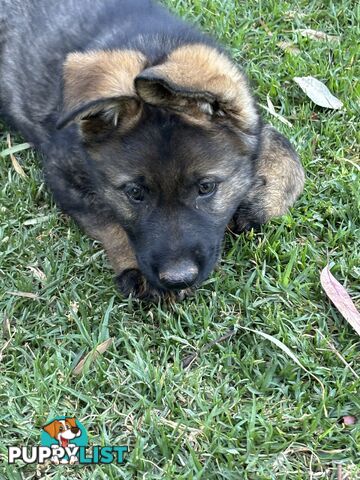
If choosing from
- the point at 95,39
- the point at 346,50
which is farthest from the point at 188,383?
the point at 346,50

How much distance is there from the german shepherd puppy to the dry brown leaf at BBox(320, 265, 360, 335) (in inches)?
18.4

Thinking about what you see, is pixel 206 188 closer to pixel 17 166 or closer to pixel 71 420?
pixel 71 420

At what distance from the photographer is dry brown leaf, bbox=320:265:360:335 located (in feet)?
10.4

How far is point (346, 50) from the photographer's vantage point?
4.60 m

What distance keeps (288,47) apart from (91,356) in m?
2.55

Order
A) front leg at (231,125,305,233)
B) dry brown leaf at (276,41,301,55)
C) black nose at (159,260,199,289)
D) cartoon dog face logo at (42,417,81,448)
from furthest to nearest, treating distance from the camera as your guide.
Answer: dry brown leaf at (276,41,301,55) < front leg at (231,125,305,233) < black nose at (159,260,199,289) < cartoon dog face logo at (42,417,81,448)

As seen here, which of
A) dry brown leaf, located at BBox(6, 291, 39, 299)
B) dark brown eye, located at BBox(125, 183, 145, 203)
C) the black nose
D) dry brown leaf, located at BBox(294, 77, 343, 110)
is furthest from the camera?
dry brown leaf, located at BBox(294, 77, 343, 110)

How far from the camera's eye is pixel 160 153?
2949mm

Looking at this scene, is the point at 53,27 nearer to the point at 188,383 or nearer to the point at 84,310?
the point at 84,310

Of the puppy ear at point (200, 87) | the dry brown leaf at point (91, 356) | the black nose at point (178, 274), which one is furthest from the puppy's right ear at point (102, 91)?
the dry brown leaf at point (91, 356)

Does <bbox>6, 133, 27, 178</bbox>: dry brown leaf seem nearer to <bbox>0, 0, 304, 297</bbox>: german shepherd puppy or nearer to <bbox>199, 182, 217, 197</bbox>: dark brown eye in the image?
<bbox>0, 0, 304, 297</bbox>: german shepherd puppy

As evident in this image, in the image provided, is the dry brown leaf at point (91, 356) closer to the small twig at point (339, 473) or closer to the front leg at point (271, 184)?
the front leg at point (271, 184)

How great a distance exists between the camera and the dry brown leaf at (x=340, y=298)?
3.18 m

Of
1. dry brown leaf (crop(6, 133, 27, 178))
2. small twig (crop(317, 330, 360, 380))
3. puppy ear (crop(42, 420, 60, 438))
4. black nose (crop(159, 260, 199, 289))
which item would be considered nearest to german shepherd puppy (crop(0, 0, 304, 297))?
black nose (crop(159, 260, 199, 289))
